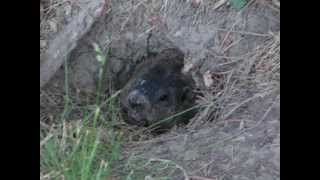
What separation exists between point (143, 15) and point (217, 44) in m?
0.40

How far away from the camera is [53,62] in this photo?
9.15ft

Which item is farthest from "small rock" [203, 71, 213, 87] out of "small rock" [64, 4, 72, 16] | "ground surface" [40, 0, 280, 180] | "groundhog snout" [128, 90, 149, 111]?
"small rock" [64, 4, 72, 16]

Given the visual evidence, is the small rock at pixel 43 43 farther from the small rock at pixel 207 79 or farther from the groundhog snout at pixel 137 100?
the small rock at pixel 207 79

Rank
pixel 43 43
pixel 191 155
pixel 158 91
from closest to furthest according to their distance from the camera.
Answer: pixel 191 155, pixel 43 43, pixel 158 91

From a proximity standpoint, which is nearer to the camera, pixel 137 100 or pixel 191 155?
pixel 191 155

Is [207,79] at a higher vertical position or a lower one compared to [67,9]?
lower

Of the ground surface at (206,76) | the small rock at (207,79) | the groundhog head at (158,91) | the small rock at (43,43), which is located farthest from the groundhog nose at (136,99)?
the small rock at (43,43)

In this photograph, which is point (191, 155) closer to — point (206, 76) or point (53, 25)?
point (206, 76)

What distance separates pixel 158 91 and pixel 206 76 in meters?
0.25

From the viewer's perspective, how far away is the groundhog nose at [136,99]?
2889mm

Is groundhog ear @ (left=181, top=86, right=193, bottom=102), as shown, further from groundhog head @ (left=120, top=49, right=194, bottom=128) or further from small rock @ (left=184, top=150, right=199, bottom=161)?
small rock @ (left=184, top=150, right=199, bottom=161)

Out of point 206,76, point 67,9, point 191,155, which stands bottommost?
point 191,155

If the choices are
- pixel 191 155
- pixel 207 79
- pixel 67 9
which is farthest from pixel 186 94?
pixel 67 9

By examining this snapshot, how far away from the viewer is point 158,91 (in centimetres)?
296
